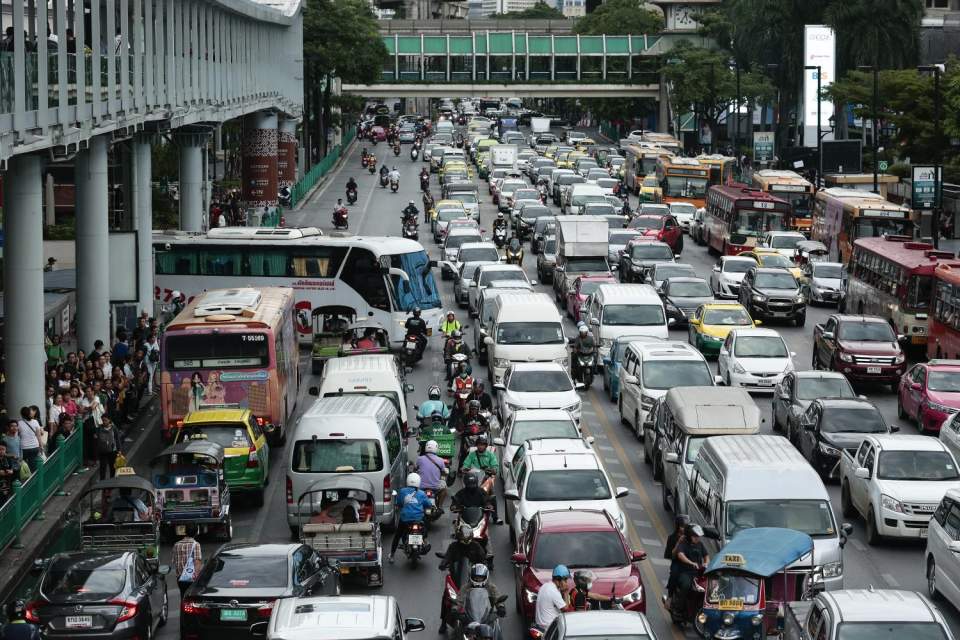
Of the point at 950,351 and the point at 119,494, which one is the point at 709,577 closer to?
the point at 119,494

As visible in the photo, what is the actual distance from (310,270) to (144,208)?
458 cm

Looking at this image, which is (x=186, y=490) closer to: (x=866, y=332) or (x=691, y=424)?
(x=691, y=424)

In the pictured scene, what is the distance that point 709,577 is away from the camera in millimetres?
18328

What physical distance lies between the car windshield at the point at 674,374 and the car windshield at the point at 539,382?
4.81 feet

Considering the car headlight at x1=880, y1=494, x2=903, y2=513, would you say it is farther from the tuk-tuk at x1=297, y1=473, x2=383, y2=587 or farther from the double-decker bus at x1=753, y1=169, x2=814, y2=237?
the double-decker bus at x1=753, y1=169, x2=814, y2=237

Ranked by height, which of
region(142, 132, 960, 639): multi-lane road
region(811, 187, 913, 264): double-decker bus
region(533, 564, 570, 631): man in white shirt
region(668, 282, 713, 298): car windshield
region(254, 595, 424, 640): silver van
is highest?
region(811, 187, 913, 264): double-decker bus

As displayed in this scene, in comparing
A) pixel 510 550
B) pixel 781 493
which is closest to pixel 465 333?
pixel 510 550

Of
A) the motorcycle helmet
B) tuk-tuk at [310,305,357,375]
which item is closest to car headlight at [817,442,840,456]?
the motorcycle helmet

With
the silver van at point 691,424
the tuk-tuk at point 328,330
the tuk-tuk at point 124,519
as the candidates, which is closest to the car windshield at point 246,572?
the tuk-tuk at point 124,519

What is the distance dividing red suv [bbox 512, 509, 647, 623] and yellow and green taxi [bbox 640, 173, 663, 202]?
5826cm

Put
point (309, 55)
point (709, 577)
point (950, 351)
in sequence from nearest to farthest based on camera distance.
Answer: point (709, 577)
point (950, 351)
point (309, 55)

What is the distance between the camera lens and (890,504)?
2314 cm

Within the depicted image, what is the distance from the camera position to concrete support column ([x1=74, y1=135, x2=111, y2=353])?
35.7 meters

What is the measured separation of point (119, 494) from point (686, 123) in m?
115
